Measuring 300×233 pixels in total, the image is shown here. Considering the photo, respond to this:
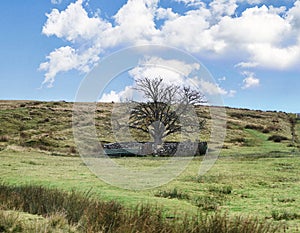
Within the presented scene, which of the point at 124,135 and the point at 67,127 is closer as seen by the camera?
the point at 124,135

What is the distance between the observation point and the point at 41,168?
2436cm

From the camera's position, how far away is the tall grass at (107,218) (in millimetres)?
9328

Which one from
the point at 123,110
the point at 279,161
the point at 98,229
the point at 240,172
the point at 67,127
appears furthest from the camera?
the point at 67,127

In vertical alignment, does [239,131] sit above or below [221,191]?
above

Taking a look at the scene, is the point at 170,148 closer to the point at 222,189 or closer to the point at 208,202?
the point at 222,189

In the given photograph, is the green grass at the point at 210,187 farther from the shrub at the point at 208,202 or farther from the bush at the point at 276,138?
the bush at the point at 276,138

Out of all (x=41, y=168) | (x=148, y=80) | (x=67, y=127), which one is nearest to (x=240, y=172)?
(x=41, y=168)

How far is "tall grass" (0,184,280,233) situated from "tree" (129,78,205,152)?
32.5 meters

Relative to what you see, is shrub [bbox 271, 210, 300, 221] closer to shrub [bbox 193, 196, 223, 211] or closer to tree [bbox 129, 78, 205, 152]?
shrub [bbox 193, 196, 223, 211]

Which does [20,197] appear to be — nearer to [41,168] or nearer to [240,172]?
[41,168]

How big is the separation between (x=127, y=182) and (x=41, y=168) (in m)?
6.63

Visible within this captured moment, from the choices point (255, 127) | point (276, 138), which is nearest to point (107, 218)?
point (276, 138)

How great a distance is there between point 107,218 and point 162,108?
3576cm

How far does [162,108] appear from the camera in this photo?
45719 millimetres
